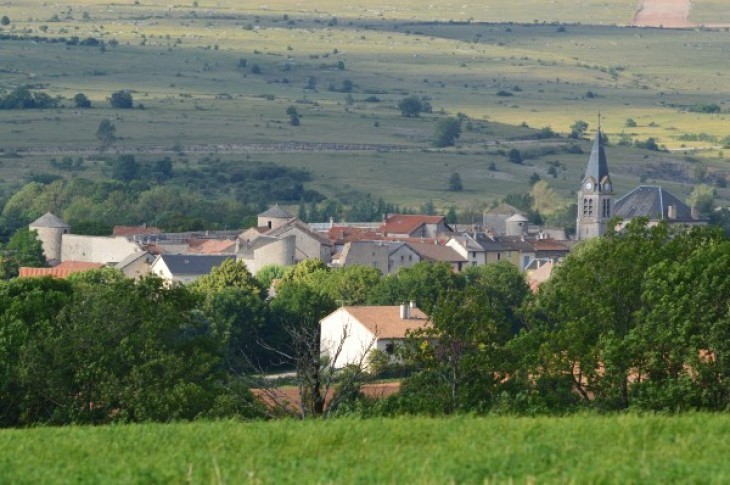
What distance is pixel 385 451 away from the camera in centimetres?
2489

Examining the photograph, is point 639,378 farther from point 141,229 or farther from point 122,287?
point 141,229

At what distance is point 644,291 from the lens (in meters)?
40.3

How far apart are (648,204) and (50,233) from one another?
3829 cm

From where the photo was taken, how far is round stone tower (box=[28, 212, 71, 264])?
12075 centimetres

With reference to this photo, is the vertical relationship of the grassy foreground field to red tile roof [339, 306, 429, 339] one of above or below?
below

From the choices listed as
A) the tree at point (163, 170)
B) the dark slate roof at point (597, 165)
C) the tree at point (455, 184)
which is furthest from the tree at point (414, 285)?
the tree at point (163, 170)

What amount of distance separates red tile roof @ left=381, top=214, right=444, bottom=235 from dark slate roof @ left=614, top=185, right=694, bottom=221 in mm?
11926

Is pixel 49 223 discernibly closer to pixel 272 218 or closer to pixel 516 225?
pixel 272 218

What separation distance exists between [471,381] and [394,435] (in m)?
13.3

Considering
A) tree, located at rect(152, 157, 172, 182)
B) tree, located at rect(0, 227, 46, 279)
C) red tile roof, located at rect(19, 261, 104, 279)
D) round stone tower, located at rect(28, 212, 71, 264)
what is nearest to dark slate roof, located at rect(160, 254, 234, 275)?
red tile roof, located at rect(19, 261, 104, 279)

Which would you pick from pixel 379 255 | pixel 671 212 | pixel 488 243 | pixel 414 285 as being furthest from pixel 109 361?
pixel 671 212

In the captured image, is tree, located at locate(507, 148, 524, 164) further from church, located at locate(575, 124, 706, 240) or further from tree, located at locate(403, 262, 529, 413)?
tree, located at locate(403, 262, 529, 413)

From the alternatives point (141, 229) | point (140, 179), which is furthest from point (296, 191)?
point (141, 229)

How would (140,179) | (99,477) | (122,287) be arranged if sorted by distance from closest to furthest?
(99,477) < (122,287) < (140,179)
